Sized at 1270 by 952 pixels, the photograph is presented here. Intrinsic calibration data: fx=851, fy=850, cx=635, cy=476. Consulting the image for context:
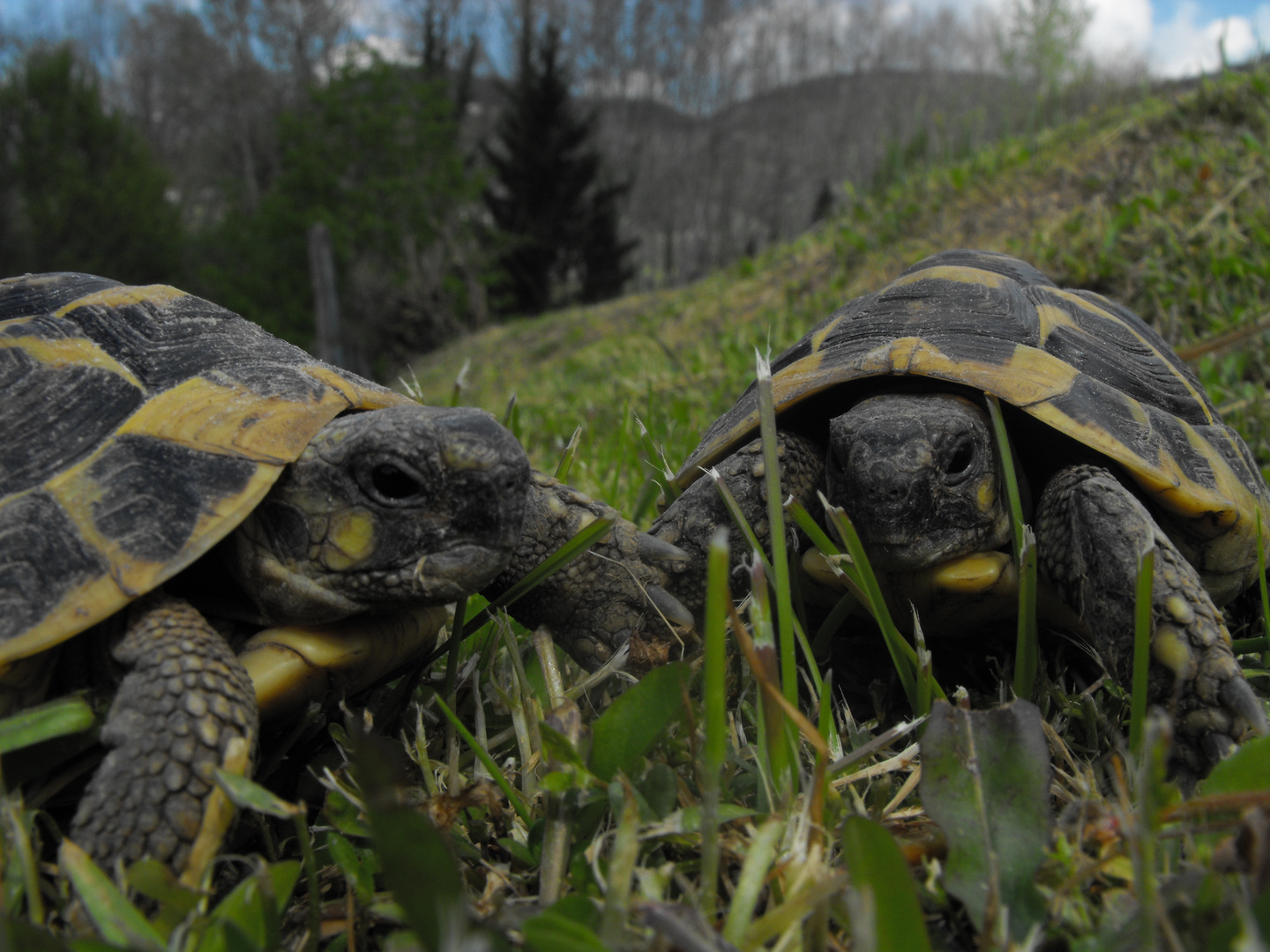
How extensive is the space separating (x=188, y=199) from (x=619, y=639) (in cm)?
4335

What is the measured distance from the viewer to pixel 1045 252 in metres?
4.17

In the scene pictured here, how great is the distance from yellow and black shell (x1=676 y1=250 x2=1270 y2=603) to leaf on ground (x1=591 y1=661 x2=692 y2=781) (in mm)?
823

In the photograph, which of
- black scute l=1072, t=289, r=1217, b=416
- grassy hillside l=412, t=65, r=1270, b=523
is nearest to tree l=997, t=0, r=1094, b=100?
grassy hillside l=412, t=65, r=1270, b=523

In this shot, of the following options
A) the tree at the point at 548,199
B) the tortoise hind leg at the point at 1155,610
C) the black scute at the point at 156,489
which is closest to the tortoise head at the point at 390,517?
the black scute at the point at 156,489

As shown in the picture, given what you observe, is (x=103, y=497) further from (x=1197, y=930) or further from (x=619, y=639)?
(x=1197, y=930)

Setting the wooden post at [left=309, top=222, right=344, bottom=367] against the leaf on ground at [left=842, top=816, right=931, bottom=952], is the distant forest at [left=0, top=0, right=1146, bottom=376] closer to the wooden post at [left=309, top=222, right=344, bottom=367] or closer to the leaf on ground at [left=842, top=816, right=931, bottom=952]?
the wooden post at [left=309, top=222, right=344, bottom=367]

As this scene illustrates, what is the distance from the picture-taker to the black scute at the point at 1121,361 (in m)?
1.77

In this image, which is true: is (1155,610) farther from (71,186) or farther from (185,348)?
(71,186)

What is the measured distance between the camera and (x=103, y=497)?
1.13m

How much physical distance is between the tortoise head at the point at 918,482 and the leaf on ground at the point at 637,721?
55cm

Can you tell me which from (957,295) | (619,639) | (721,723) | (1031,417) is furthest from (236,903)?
(957,295)

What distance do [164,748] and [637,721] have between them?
0.55 meters

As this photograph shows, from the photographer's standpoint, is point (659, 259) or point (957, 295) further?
point (659, 259)

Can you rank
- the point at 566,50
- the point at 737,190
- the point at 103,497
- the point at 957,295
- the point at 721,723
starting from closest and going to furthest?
the point at 721,723 → the point at 103,497 → the point at 957,295 → the point at 566,50 → the point at 737,190
